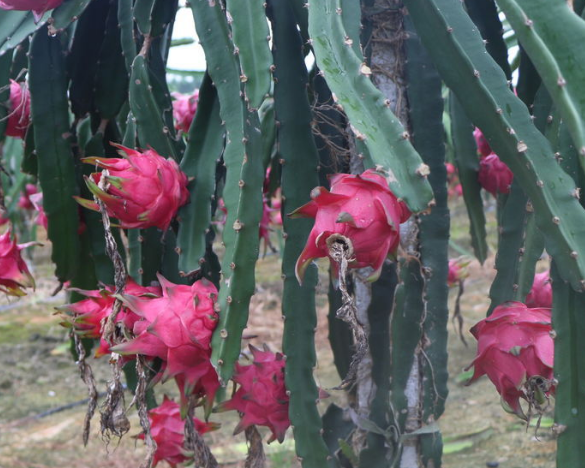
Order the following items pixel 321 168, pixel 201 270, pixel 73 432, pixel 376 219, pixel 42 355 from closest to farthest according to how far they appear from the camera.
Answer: pixel 376 219
pixel 201 270
pixel 321 168
pixel 73 432
pixel 42 355

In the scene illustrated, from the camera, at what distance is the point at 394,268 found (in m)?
1.13

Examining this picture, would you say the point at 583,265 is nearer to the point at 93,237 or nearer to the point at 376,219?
the point at 376,219

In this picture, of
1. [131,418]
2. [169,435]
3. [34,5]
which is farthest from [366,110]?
[131,418]

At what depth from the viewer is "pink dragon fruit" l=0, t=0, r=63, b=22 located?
1.01m

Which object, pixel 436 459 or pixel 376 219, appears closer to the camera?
pixel 376 219

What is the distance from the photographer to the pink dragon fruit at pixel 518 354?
80 cm

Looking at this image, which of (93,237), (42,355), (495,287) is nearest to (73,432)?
(42,355)

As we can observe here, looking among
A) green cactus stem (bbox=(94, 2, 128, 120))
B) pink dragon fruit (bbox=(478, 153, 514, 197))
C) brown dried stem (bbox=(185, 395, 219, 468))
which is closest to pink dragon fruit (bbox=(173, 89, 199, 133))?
green cactus stem (bbox=(94, 2, 128, 120))

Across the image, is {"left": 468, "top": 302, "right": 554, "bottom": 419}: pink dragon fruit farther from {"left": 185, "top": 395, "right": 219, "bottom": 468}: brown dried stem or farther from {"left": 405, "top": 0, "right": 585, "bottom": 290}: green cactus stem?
{"left": 185, "top": 395, "right": 219, "bottom": 468}: brown dried stem

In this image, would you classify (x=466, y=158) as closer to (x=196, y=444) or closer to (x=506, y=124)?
(x=506, y=124)

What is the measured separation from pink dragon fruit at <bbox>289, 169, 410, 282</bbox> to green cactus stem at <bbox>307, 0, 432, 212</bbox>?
41 mm

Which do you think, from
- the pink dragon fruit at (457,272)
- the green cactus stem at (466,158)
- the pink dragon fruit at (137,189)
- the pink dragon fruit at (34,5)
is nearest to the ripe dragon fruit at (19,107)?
the pink dragon fruit at (34,5)

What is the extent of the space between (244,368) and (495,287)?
400mm

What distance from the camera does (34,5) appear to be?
1.02 metres
